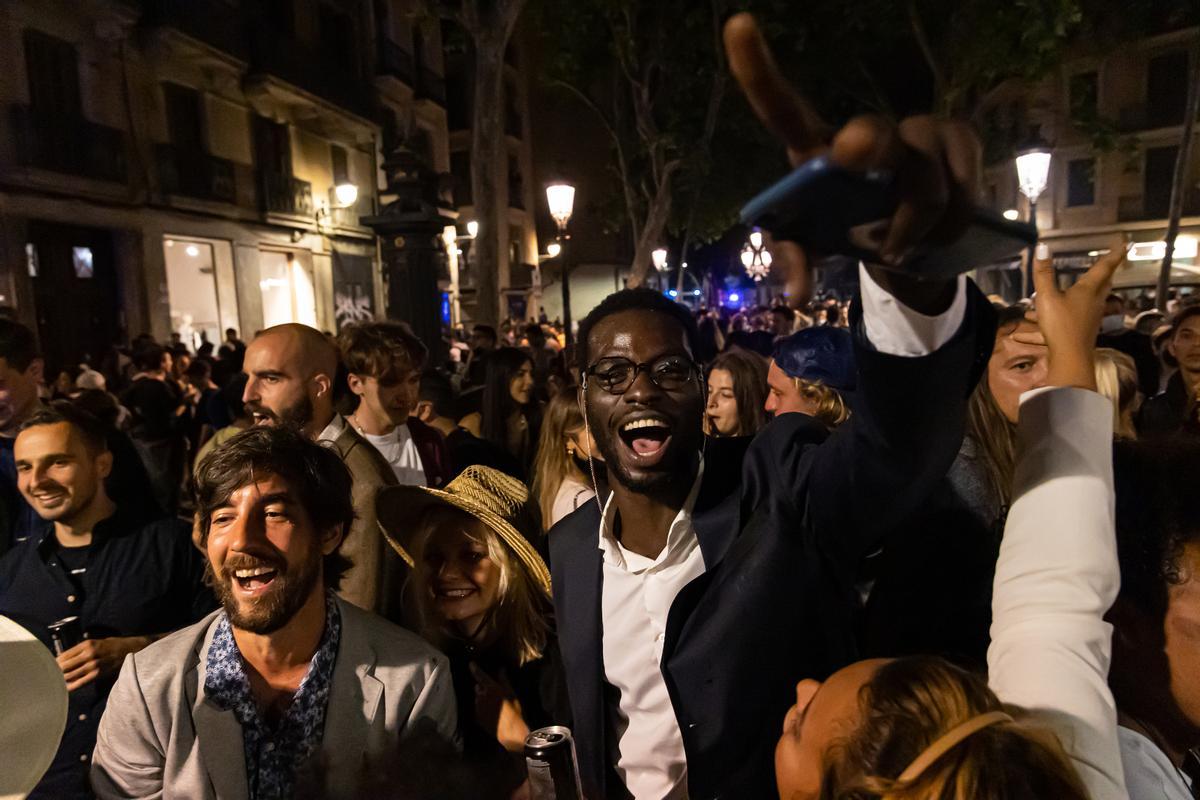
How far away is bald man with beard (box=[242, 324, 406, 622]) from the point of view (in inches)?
112

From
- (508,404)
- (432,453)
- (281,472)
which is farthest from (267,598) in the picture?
(508,404)

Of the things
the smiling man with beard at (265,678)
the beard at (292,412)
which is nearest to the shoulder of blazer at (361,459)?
the beard at (292,412)

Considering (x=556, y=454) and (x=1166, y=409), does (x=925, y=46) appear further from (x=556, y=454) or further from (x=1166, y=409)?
(x=556, y=454)

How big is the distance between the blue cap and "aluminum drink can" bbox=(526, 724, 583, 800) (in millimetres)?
1977

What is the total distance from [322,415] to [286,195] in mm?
18687

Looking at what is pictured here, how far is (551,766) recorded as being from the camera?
1.48 metres

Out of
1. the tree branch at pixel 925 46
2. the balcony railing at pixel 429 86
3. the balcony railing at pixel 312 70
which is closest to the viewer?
the tree branch at pixel 925 46

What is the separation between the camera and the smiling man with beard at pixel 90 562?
98.0 inches

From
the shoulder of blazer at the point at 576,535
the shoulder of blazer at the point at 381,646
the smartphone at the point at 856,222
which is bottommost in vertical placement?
the shoulder of blazer at the point at 381,646

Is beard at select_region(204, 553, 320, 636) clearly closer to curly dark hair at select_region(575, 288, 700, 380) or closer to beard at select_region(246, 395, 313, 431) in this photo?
curly dark hair at select_region(575, 288, 700, 380)

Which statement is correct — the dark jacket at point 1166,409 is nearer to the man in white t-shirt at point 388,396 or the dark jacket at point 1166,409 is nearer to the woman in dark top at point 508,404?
the woman in dark top at point 508,404

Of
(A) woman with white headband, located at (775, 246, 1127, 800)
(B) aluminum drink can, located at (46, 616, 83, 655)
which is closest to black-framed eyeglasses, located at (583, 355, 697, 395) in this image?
(A) woman with white headband, located at (775, 246, 1127, 800)

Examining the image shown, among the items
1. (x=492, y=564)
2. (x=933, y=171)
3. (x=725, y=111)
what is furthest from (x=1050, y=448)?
(x=725, y=111)

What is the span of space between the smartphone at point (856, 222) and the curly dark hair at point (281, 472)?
5.04ft
